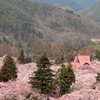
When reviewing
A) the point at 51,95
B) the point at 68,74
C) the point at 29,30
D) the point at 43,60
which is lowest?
the point at 51,95

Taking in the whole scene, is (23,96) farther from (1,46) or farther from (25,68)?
(1,46)

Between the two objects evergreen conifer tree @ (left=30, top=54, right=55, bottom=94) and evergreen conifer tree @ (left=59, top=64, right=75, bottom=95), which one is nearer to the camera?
evergreen conifer tree @ (left=30, top=54, right=55, bottom=94)

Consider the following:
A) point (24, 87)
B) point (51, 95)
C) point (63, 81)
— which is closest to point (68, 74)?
point (63, 81)

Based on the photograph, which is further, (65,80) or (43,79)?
(65,80)

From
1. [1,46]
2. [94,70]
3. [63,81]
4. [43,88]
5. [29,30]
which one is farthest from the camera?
[29,30]

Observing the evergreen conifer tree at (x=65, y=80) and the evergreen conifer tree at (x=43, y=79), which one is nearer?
the evergreen conifer tree at (x=43, y=79)

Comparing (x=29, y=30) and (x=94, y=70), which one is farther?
(x=29, y=30)

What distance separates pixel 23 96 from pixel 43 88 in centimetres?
272

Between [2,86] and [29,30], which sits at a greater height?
[29,30]

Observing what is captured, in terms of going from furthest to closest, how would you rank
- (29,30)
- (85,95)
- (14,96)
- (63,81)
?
(29,30), (63,81), (14,96), (85,95)

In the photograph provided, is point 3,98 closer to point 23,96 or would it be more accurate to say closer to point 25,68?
point 23,96

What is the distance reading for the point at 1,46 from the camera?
88812 millimetres

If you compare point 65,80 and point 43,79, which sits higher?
point 43,79

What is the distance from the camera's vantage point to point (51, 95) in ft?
81.3
